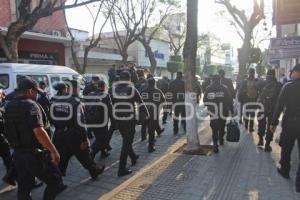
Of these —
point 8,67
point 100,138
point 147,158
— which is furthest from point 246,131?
point 8,67

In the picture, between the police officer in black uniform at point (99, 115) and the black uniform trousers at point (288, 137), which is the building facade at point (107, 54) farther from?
the black uniform trousers at point (288, 137)

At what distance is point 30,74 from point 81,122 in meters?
7.85

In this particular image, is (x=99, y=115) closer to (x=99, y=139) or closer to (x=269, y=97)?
(x=99, y=139)

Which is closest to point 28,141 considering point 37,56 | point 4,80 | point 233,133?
point 233,133

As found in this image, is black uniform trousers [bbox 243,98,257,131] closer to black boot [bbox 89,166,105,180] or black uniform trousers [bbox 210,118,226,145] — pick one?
black uniform trousers [bbox 210,118,226,145]

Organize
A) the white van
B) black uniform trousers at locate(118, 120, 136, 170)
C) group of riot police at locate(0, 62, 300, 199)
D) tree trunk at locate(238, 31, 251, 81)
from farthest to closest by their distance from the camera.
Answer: tree trunk at locate(238, 31, 251, 81)
the white van
black uniform trousers at locate(118, 120, 136, 170)
group of riot police at locate(0, 62, 300, 199)

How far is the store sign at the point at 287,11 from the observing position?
380 inches

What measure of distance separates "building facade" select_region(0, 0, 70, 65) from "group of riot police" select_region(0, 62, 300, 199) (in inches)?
518

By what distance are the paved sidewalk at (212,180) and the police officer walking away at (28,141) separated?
4.26 ft

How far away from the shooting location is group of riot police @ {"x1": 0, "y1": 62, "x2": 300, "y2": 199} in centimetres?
462

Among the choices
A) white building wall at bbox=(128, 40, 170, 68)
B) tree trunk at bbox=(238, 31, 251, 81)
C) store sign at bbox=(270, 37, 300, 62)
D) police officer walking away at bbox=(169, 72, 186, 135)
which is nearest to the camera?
store sign at bbox=(270, 37, 300, 62)

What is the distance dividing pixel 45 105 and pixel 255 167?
425 centimetres

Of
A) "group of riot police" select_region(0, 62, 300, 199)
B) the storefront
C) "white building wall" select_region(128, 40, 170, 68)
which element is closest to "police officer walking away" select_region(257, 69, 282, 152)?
"group of riot police" select_region(0, 62, 300, 199)

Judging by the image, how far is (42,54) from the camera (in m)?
23.3
